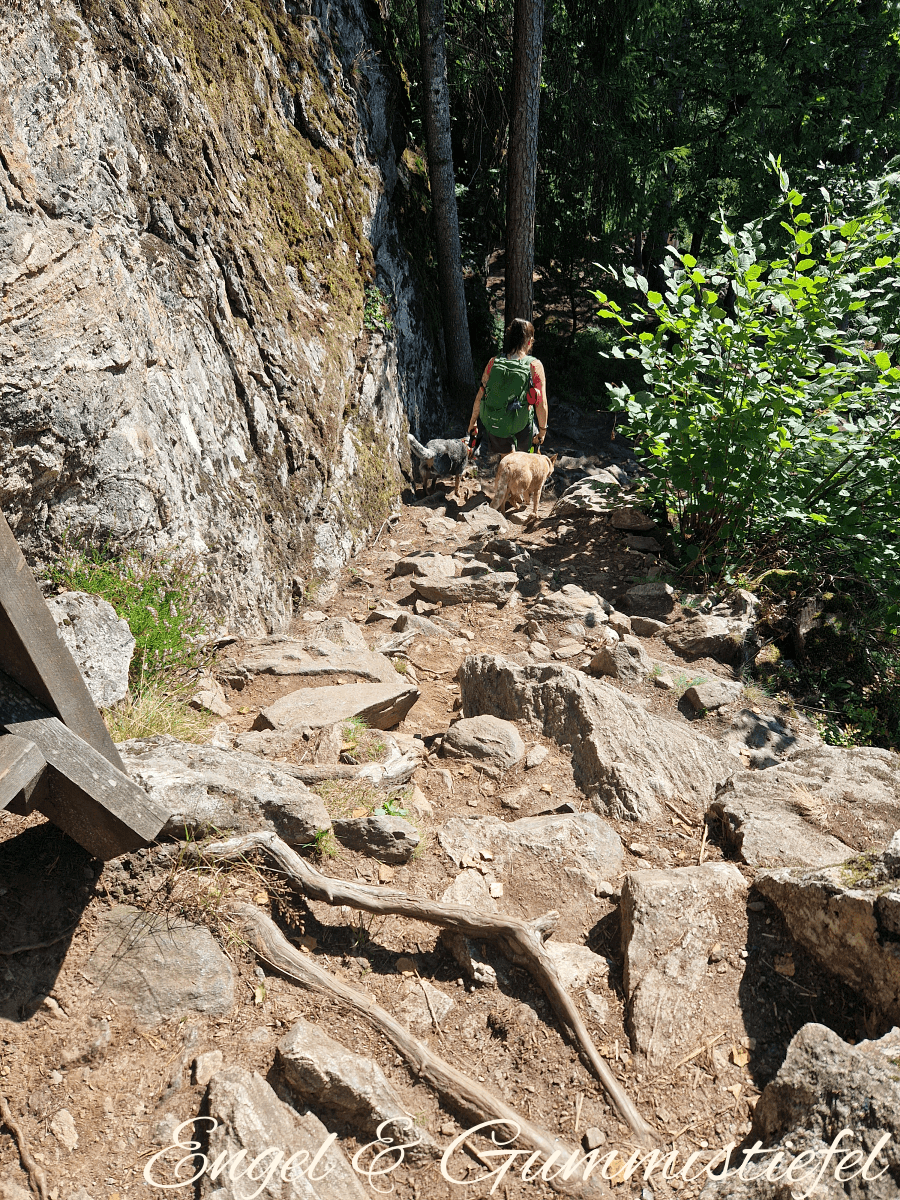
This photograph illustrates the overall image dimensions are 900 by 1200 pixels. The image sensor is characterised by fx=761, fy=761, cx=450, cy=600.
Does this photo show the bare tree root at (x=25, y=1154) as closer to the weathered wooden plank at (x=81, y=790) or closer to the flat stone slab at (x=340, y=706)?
the weathered wooden plank at (x=81, y=790)

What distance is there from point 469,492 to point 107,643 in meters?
6.49

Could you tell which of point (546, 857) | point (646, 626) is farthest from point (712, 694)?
point (546, 857)

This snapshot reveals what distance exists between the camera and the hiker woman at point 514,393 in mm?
8461

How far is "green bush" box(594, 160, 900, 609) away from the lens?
5.09 meters

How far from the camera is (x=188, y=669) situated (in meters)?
4.33

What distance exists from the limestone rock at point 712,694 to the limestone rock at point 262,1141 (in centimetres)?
323

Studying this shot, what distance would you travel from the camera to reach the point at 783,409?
207 inches

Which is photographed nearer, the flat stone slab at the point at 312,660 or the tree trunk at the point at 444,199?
the flat stone slab at the point at 312,660

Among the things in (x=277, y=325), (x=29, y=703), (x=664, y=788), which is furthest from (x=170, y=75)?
(x=664, y=788)

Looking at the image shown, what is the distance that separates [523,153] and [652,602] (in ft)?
27.6

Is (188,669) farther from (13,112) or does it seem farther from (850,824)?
(850,824)

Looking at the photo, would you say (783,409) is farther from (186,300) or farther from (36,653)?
(36,653)

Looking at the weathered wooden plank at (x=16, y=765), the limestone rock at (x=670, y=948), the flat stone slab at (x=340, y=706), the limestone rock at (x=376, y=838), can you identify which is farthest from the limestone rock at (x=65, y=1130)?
the flat stone slab at (x=340, y=706)

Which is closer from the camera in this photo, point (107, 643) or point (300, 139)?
point (107, 643)
